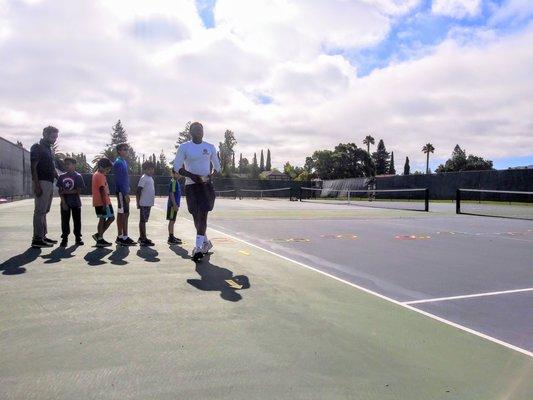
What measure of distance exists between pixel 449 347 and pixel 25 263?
478cm

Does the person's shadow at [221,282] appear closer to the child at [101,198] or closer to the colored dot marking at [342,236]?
the child at [101,198]

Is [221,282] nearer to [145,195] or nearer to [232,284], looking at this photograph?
[232,284]

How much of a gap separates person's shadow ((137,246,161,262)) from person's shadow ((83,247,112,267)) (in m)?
0.46

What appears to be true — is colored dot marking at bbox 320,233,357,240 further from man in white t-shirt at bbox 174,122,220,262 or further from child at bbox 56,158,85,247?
child at bbox 56,158,85,247

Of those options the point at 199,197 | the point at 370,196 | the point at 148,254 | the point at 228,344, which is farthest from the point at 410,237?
the point at 370,196

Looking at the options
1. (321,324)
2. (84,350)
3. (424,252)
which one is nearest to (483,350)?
(321,324)

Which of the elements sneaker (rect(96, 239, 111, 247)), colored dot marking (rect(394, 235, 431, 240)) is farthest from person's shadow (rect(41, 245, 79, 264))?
colored dot marking (rect(394, 235, 431, 240))

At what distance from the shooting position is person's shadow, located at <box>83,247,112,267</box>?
5.75m

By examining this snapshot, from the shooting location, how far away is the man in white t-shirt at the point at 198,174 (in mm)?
6480

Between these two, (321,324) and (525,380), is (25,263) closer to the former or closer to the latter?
(321,324)

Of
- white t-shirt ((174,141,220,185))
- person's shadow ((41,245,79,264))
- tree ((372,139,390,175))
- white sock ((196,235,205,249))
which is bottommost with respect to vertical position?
person's shadow ((41,245,79,264))

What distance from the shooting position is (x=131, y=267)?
18.1 ft

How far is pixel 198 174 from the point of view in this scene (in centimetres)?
654

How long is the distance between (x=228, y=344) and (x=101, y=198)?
17.7 ft
